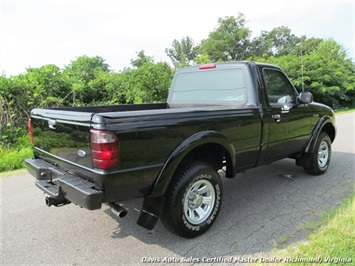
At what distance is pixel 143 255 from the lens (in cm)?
280

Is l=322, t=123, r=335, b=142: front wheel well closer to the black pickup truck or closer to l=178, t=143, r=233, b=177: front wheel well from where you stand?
the black pickup truck

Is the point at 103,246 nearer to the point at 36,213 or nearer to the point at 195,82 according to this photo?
the point at 36,213

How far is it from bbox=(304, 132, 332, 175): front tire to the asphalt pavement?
0.97ft

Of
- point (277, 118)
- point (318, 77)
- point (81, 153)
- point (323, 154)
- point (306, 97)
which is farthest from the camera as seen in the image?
point (318, 77)

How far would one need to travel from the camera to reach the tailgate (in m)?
2.55

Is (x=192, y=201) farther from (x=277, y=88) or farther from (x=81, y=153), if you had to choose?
(x=277, y=88)

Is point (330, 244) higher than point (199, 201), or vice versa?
point (199, 201)

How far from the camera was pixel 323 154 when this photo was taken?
5250 mm

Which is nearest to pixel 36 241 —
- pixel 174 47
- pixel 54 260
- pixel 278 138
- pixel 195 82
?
pixel 54 260

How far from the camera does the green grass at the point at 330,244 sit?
2637 mm

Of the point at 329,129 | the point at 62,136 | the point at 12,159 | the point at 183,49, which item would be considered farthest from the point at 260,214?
the point at 183,49

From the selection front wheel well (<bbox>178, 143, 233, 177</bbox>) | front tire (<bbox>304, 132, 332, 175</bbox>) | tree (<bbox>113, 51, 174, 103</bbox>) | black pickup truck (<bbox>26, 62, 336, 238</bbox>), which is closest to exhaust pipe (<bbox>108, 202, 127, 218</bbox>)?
black pickup truck (<bbox>26, 62, 336, 238</bbox>)

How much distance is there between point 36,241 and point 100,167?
143 centimetres

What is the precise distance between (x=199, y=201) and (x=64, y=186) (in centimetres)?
144
